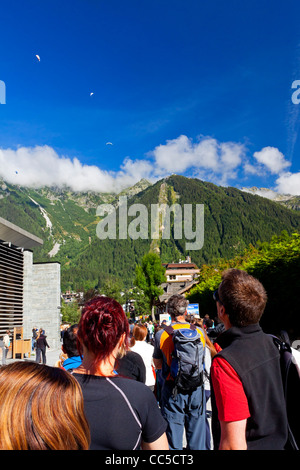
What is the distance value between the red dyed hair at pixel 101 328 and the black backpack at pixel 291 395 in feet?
3.22

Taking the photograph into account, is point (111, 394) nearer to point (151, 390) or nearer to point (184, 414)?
point (151, 390)

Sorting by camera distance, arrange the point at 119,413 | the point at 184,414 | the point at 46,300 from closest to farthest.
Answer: the point at 119,413 → the point at 184,414 → the point at 46,300

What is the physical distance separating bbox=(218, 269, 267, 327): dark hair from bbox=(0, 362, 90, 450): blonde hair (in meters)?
1.23

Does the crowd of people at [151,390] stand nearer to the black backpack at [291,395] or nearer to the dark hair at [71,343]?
the black backpack at [291,395]

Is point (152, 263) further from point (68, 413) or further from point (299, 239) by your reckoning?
point (68, 413)

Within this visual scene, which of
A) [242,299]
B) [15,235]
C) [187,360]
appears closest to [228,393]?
[242,299]

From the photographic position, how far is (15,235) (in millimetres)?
23156

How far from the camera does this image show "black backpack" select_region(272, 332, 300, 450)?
2.00 metres

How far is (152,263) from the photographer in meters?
72.3

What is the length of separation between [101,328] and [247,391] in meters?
0.89

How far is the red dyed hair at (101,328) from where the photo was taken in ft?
6.93

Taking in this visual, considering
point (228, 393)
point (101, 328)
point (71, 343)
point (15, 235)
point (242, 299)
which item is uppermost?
point (15, 235)
